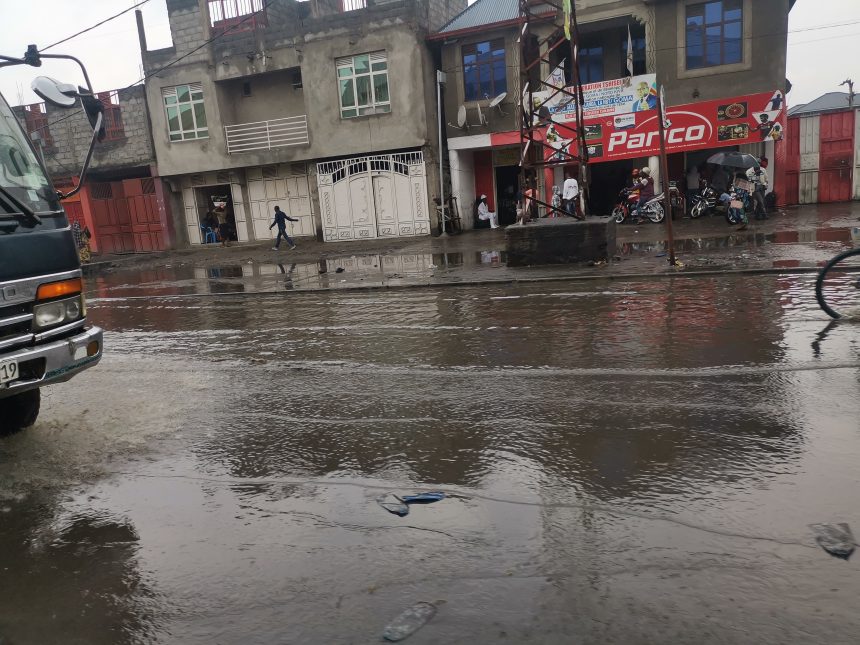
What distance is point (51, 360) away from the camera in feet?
14.0

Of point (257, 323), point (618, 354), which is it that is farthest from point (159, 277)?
point (618, 354)

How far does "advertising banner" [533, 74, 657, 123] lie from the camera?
22625 millimetres

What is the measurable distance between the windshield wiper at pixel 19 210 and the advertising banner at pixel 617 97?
2017 cm

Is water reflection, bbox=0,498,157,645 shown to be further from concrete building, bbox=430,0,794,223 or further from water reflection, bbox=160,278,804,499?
concrete building, bbox=430,0,794,223

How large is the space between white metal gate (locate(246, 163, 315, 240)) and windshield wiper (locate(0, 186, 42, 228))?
948 inches

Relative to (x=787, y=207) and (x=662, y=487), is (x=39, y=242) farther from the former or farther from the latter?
(x=787, y=207)

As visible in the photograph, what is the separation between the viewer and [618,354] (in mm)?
6613

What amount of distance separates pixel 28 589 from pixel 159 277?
59.0 ft

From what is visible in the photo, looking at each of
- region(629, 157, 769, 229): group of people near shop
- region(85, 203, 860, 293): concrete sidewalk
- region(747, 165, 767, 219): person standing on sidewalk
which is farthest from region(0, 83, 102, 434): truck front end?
region(747, 165, 767, 219): person standing on sidewalk

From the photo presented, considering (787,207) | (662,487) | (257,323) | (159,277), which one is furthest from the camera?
(787,207)

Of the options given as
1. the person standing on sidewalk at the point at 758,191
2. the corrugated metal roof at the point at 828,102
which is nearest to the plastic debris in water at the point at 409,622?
the person standing on sidewalk at the point at 758,191

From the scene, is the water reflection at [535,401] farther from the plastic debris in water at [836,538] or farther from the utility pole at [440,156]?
the utility pole at [440,156]

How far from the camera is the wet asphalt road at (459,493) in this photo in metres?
2.77

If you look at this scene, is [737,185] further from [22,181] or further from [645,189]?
[22,181]
